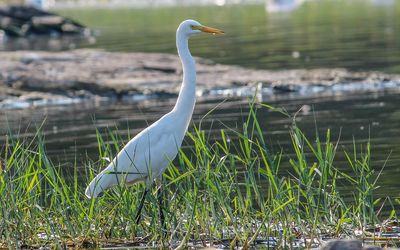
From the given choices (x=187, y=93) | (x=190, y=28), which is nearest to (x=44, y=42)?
(x=190, y=28)

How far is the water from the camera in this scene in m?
13.9

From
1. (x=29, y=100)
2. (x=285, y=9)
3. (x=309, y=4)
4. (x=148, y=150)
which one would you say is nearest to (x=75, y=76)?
(x=29, y=100)

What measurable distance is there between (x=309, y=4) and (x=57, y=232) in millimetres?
54529

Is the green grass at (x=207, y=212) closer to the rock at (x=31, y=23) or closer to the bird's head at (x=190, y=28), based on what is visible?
the bird's head at (x=190, y=28)

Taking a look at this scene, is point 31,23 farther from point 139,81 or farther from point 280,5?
point 139,81

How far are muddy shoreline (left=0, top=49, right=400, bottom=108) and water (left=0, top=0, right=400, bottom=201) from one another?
2.34 feet

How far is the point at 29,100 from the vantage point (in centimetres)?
1928

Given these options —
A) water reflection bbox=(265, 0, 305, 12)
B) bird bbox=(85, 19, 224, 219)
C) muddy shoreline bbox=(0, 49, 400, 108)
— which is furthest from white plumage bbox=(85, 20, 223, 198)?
water reflection bbox=(265, 0, 305, 12)

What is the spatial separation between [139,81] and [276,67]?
3913 mm

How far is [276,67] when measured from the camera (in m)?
22.9

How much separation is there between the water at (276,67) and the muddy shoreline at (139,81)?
71cm

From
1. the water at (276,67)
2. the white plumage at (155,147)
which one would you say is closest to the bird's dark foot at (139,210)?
the white plumage at (155,147)

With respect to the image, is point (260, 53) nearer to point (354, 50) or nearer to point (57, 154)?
point (354, 50)

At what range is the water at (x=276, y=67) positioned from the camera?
13.9 metres
